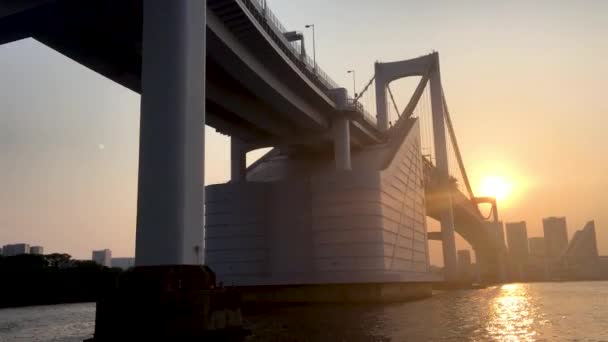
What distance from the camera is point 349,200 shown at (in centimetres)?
4969

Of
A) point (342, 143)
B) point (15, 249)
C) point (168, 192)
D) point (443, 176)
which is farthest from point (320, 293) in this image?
point (15, 249)

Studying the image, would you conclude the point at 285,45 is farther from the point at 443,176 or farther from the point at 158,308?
the point at 443,176

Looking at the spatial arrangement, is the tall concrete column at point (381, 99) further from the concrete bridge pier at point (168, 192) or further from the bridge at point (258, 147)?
the concrete bridge pier at point (168, 192)

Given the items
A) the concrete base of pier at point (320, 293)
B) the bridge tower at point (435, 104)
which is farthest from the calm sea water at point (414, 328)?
the bridge tower at point (435, 104)

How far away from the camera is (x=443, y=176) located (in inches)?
3078

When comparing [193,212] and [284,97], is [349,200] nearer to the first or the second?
[284,97]

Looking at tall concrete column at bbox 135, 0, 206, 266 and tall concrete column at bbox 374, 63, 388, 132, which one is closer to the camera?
tall concrete column at bbox 135, 0, 206, 266

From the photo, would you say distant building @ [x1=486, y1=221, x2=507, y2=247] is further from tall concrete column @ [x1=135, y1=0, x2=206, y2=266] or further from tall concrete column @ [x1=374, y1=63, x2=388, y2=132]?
tall concrete column @ [x1=135, y1=0, x2=206, y2=266]

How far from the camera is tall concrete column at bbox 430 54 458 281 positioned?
74.8 meters

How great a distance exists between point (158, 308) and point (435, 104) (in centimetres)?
6962

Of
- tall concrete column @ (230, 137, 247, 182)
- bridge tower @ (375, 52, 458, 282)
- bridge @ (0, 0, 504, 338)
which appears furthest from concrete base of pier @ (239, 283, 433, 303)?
bridge tower @ (375, 52, 458, 282)

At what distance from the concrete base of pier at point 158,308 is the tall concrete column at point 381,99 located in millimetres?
56576

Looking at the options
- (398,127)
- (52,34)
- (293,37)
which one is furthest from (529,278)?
(52,34)

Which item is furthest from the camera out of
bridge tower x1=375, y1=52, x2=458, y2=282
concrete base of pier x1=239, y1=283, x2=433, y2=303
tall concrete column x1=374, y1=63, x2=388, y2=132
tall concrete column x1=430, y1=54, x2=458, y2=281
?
bridge tower x1=375, y1=52, x2=458, y2=282
